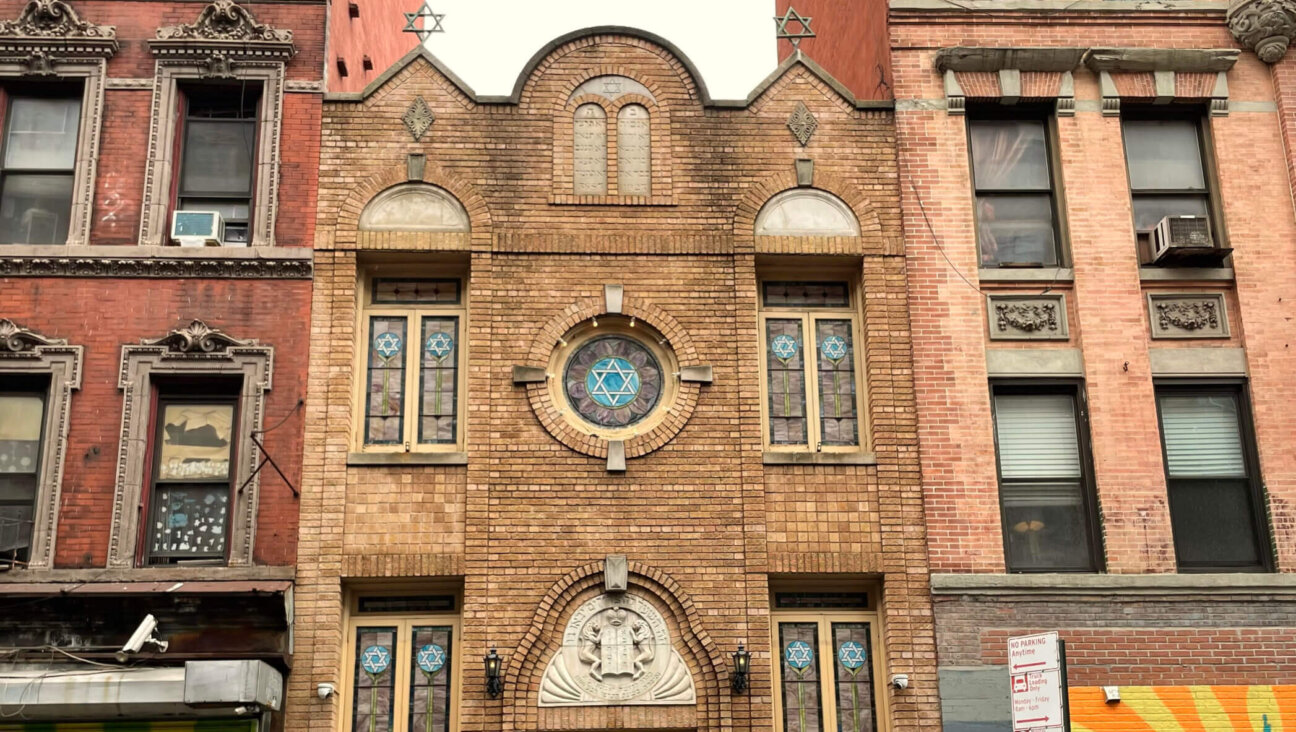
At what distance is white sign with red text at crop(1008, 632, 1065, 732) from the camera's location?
9219 mm

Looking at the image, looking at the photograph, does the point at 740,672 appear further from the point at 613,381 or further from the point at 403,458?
the point at 403,458

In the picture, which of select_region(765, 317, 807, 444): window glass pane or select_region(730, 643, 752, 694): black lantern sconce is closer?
select_region(730, 643, 752, 694): black lantern sconce

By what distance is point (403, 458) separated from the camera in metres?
13.7

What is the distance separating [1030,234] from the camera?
1503 centimetres

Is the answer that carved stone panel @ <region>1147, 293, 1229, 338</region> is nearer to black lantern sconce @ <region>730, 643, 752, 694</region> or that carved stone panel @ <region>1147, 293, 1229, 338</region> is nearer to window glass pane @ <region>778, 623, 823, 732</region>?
window glass pane @ <region>778, 623, 823, 732</region>

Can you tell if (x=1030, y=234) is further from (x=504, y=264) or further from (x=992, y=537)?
(x=504, y=264)

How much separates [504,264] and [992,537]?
18.9 feet

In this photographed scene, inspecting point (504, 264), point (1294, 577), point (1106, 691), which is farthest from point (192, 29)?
point (1294, 577)

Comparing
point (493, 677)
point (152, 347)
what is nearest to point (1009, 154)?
point (493, 677)

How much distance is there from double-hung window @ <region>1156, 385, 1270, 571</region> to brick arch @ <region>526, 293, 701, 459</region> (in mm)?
5017

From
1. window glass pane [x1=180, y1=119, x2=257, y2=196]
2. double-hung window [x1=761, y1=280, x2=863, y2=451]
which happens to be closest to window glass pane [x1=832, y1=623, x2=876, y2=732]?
double-hung window [x1=761, y1=280, x2=863, y2=451]

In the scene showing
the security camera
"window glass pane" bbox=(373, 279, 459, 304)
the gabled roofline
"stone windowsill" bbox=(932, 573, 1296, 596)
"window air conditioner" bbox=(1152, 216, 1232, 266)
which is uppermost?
the gabled roofline

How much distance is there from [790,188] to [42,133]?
8166mm

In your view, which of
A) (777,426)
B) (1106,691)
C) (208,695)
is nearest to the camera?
(208,695)
